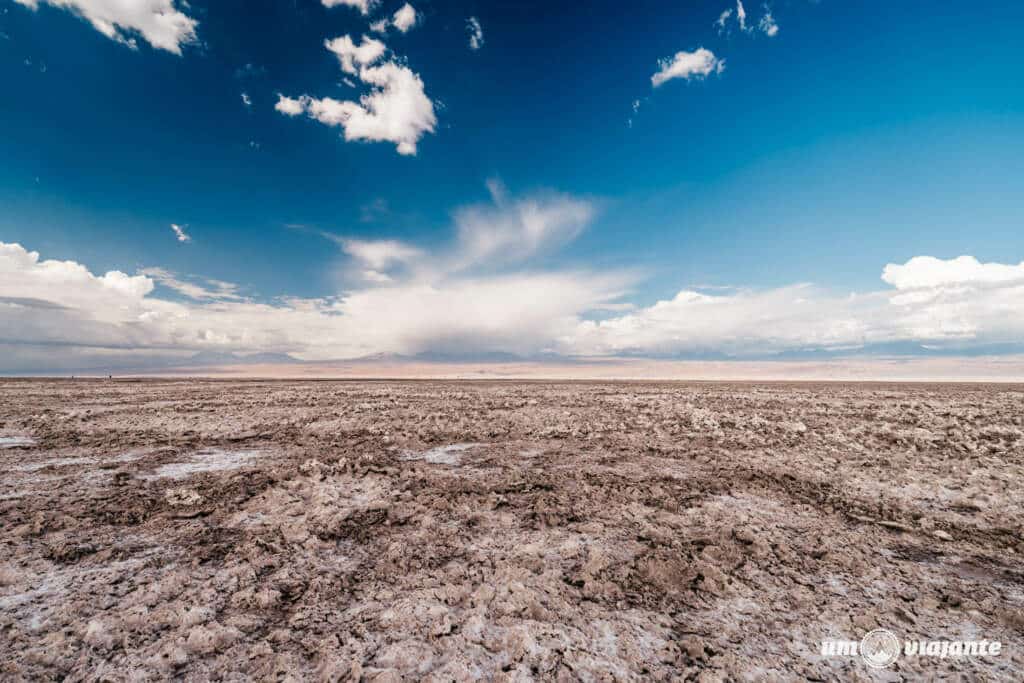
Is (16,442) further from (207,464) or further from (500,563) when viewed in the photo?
(500,563)

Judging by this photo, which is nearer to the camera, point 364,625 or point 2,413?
point 364,625

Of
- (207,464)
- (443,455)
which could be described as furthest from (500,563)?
(207,464)

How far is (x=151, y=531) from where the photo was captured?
6.07m

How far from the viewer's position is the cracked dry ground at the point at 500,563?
11.7 feet

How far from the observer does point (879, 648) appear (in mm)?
3775

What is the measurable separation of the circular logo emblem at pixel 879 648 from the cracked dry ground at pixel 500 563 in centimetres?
12

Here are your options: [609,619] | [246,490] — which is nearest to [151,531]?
[246,490]

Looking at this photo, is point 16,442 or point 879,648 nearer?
point 879,648

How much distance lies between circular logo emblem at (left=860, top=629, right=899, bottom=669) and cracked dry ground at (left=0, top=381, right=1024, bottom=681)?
0.38 ft

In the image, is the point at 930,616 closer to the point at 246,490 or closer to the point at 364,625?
the point at 364,625

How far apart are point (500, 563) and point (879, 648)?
363 cm

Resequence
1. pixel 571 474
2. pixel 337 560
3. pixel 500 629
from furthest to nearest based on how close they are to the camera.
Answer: pixel 571 474
pixel 337 560
pixel 500 629

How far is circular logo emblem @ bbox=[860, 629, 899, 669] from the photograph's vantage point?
11.8 feet

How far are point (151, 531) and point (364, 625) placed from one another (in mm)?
4260
